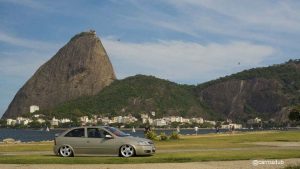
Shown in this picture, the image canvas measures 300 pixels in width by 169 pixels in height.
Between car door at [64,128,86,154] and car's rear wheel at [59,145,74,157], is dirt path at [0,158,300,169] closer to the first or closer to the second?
car door at [64,128,86,154]

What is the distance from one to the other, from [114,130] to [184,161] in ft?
13.4

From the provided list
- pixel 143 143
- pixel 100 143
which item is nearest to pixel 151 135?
pixel 100 143

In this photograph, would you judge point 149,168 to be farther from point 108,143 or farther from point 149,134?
point 149,134

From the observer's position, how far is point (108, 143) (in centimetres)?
2262

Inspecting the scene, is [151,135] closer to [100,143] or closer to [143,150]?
[100,143]

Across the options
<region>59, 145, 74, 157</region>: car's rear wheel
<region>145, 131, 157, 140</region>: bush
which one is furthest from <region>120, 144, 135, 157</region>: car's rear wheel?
<region>145, 131, 157, 140</region>: bush

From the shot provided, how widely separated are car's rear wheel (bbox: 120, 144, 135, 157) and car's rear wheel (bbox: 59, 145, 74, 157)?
2.43 metres

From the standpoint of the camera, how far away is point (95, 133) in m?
23.2

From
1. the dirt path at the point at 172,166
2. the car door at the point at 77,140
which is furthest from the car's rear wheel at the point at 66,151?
the dirt path at the point at 172,166

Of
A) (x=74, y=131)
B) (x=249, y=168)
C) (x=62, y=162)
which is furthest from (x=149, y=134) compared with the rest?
(x=249, y=168)

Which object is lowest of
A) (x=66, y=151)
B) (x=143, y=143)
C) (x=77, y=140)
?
(x=66, y=151)

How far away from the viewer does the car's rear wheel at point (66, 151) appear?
76.6 feet

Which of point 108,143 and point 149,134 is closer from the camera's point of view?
point 108,143

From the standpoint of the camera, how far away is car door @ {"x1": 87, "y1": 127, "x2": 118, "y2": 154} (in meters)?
22.6
